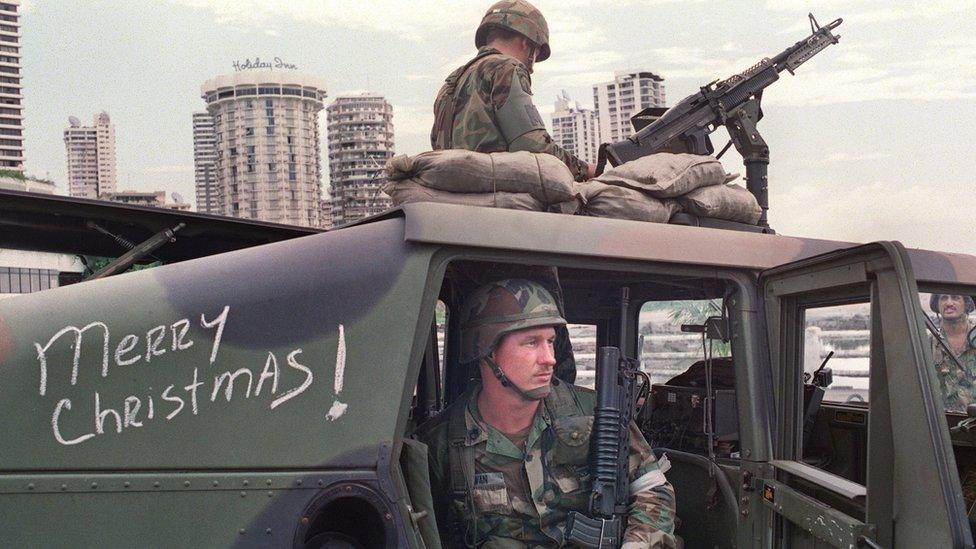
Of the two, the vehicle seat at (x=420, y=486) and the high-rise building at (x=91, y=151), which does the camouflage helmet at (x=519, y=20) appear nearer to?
the vehicle seat at (x=420, y=486)

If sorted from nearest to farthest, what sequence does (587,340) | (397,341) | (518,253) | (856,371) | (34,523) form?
(34,523) → (397,341) → (518,253) → (856,371) → (587,340)

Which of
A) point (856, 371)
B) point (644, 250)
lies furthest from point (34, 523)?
point (856, 371)

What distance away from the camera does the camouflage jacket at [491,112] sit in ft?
15.6

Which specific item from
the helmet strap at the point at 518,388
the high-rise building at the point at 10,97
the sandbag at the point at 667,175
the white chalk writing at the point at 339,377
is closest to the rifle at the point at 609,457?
the helmet strap at the point at 518,388

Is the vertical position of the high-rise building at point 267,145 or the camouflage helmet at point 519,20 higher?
the high-rise building at point 267,145

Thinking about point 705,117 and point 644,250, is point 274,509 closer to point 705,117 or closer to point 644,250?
point 644,250

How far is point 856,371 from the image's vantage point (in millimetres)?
3646

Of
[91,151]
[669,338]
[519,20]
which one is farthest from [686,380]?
[91,151]

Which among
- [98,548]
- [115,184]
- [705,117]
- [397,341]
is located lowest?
[98,548]

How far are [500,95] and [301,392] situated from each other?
218cm

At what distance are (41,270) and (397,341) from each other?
2065 millimetres

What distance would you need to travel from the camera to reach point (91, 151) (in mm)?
142625

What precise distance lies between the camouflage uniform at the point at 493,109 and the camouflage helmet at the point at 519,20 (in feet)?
0.43

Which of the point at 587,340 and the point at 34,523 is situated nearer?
the point at 34,523
